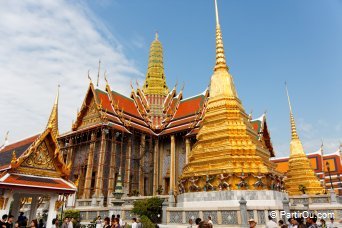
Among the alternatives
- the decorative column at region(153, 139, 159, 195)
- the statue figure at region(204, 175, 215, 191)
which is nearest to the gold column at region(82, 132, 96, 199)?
the decorative column at region(153, 139, 159, 195)

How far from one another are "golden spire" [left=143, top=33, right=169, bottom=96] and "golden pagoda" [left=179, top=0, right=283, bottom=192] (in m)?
16.4

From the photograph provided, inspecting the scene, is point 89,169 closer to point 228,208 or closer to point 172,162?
point 172,162

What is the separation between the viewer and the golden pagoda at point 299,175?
2272 centimetres

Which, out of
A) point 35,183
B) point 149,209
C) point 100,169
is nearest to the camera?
point 35,183

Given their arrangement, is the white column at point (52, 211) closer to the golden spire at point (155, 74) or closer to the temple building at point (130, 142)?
the temple building at point (130, 142)

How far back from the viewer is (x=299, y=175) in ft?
79.0

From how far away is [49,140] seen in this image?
10.9 meters

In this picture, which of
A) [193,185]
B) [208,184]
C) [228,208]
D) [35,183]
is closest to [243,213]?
[228,208]

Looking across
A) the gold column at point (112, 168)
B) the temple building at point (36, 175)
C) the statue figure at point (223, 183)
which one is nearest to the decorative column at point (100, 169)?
the gold column at point (112, 168)

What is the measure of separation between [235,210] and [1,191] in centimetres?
783

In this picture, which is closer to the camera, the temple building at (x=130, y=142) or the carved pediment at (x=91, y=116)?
the temple building at (x=130, y=142)

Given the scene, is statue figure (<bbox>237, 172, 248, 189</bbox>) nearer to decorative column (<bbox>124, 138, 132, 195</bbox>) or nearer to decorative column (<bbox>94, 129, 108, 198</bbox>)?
decorative column (<bbox>94, 129, 108, 198</bbox>)

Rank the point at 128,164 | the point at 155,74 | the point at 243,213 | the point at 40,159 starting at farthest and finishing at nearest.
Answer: the point at 155,74
the point at 128,164
the point at 40,159
the point at 243,213

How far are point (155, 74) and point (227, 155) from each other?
22650 millimetres
